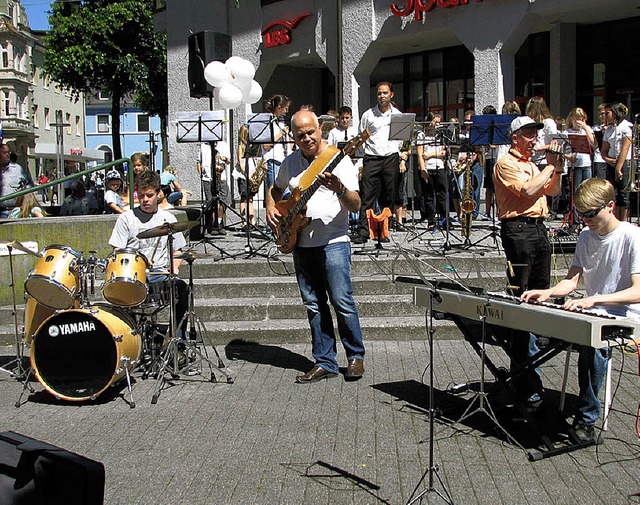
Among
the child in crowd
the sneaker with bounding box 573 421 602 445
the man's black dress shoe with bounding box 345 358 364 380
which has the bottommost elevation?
the sneaker with bounding box 573 421 602 445

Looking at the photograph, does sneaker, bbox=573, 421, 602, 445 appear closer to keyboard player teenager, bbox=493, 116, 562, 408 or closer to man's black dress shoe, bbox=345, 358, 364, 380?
keyboard player teenager, bbox=493, 116, 562, 408

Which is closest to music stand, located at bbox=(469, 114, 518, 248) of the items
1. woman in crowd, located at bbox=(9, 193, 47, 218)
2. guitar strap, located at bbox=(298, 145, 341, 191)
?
guitar strap, located at bbox=(298, 145, 341, 191)

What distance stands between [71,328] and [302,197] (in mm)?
2033

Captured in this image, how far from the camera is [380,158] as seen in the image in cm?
1112

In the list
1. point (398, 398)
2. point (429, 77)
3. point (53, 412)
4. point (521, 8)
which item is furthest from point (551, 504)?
point (429, 77)

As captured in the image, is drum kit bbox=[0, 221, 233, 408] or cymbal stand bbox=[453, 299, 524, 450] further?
drum kit bbox=[0, 221, 233, 408]

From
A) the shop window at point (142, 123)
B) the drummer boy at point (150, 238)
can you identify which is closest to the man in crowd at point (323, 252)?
the drummer boy at point (150, 238)

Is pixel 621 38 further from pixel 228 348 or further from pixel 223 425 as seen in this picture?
pixel 223 425

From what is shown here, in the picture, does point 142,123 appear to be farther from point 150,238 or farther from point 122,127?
point 150,238

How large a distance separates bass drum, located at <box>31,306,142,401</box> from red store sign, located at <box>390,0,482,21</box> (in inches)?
474

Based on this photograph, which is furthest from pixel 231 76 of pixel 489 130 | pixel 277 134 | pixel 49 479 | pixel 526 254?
pixel 49 479

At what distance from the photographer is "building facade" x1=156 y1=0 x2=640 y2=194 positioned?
15977 mm

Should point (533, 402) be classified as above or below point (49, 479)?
below

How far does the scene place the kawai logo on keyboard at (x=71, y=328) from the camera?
6039 mm
